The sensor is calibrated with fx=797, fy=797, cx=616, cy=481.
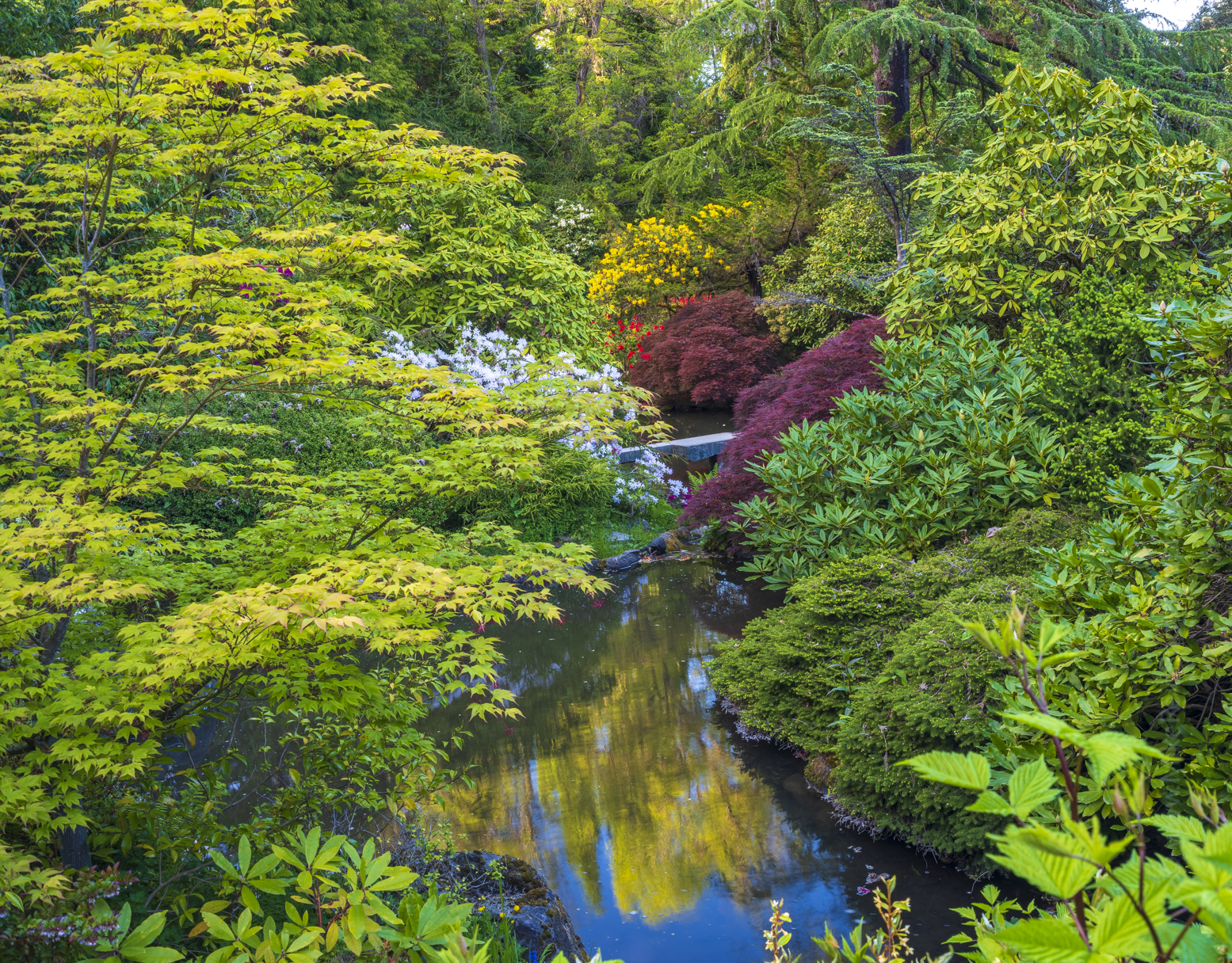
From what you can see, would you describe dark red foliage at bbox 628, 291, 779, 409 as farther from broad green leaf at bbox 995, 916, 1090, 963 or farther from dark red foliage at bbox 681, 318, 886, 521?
broad green leaf at bbox 995, 916, 1090, 963

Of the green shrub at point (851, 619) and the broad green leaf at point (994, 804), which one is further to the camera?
the green shrub at point (851, 619)

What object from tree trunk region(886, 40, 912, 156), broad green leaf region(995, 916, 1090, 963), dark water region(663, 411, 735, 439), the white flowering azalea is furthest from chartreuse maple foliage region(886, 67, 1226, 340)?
dark water region(663, 411, 735, 439)

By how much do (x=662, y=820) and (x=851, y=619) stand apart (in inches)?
63.8

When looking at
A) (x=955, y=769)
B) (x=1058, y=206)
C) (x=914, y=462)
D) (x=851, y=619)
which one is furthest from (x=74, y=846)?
(x=1058, y=206)

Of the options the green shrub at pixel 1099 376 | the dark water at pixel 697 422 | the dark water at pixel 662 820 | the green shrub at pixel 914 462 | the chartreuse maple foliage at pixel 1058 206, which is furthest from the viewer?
the dark water at pixel 697 422

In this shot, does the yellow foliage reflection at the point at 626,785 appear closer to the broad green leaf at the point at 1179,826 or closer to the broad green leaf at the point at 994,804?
the broad green leaf at the point at 1179,826

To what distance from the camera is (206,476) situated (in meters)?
3.19

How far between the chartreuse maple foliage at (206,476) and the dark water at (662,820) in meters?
1.18

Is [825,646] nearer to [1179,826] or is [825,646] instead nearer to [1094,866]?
[1179,826]

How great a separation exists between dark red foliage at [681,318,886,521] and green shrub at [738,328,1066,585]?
879 mm

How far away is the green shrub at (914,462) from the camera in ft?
16.1

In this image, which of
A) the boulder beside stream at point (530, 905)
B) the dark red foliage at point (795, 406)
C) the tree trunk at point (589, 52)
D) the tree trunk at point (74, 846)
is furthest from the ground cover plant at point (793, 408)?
the tree trunk at point (589, 52)

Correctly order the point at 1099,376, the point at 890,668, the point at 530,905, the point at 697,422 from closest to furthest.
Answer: the point at 530,905 < the point at 890,668 < the point at 1099,376 < the point at 697,422

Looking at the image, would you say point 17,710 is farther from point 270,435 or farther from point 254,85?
point 270,435
